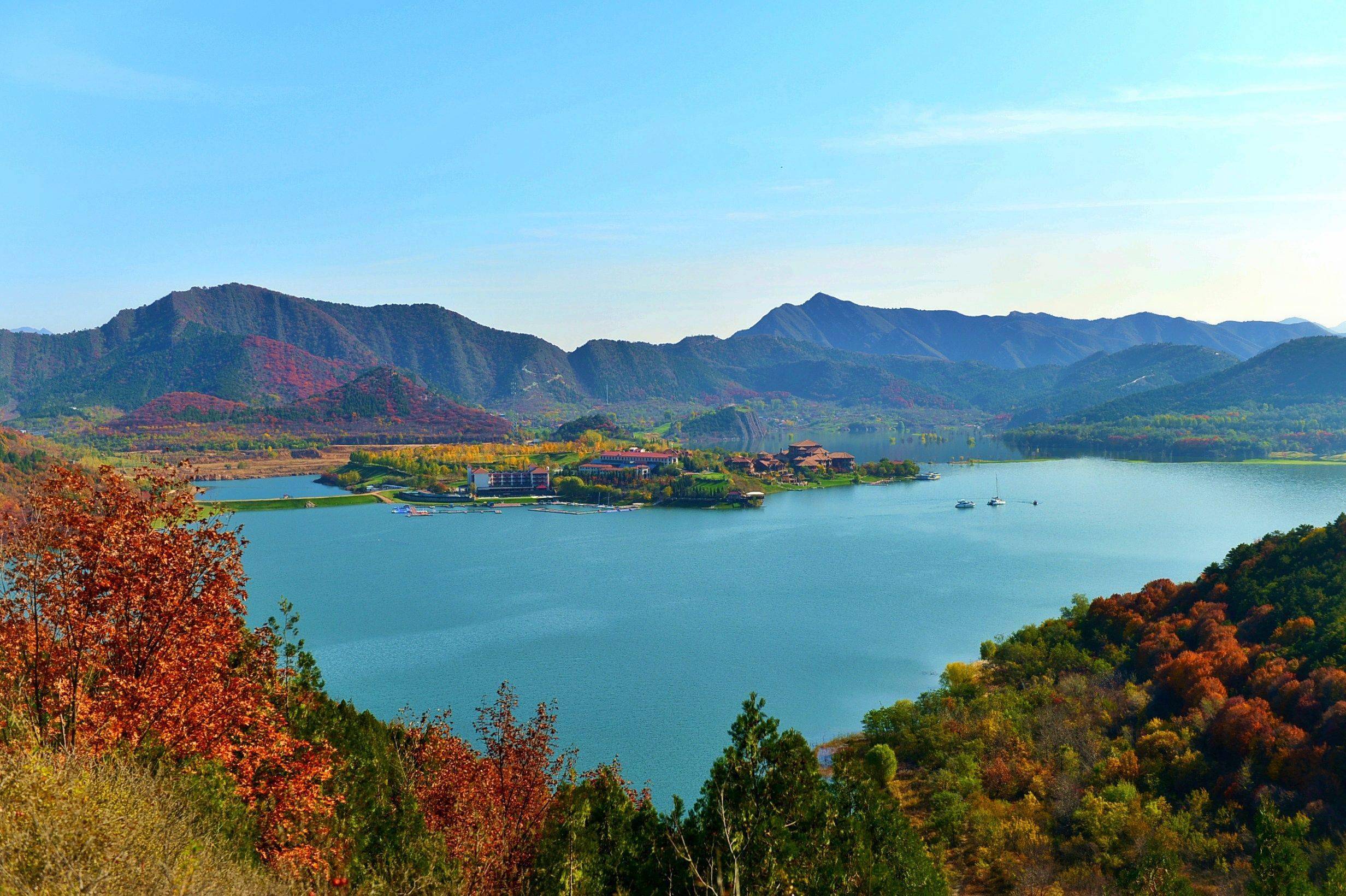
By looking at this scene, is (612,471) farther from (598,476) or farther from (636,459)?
(636,459)

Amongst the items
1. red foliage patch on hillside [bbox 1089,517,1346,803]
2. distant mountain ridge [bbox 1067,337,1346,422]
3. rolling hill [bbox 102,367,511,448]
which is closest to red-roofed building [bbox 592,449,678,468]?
rolling hill [bbox 102,367,511,448]

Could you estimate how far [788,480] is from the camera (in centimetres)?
5741

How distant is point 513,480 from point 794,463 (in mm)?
19091

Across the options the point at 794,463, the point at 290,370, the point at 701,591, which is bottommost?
the point at 701,591

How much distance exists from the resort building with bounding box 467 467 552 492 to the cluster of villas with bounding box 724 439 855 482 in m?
12.4

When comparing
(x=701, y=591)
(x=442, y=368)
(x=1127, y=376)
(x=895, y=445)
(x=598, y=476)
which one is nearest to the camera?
(x=701, y=591)

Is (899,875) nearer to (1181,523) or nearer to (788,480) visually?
(1181,523)

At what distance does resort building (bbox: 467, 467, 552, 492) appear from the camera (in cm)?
5481

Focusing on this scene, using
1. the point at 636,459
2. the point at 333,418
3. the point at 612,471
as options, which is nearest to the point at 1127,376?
the point at 636,459

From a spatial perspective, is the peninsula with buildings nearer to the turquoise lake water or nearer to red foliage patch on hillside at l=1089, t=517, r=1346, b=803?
the turquoise lake water

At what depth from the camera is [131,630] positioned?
589 centimetres

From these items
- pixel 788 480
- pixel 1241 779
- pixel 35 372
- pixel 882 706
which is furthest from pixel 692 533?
pixel 35 372

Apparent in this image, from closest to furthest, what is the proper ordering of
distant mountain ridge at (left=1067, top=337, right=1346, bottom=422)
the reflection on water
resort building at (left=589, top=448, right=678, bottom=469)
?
1. resort building at (left=589, top=448, right=678, bottom=469)
2. the reflection on water
3. distant mountain ridge at (left=1067, top=337, right=1346, bottom=422)

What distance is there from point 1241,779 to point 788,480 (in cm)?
4652
